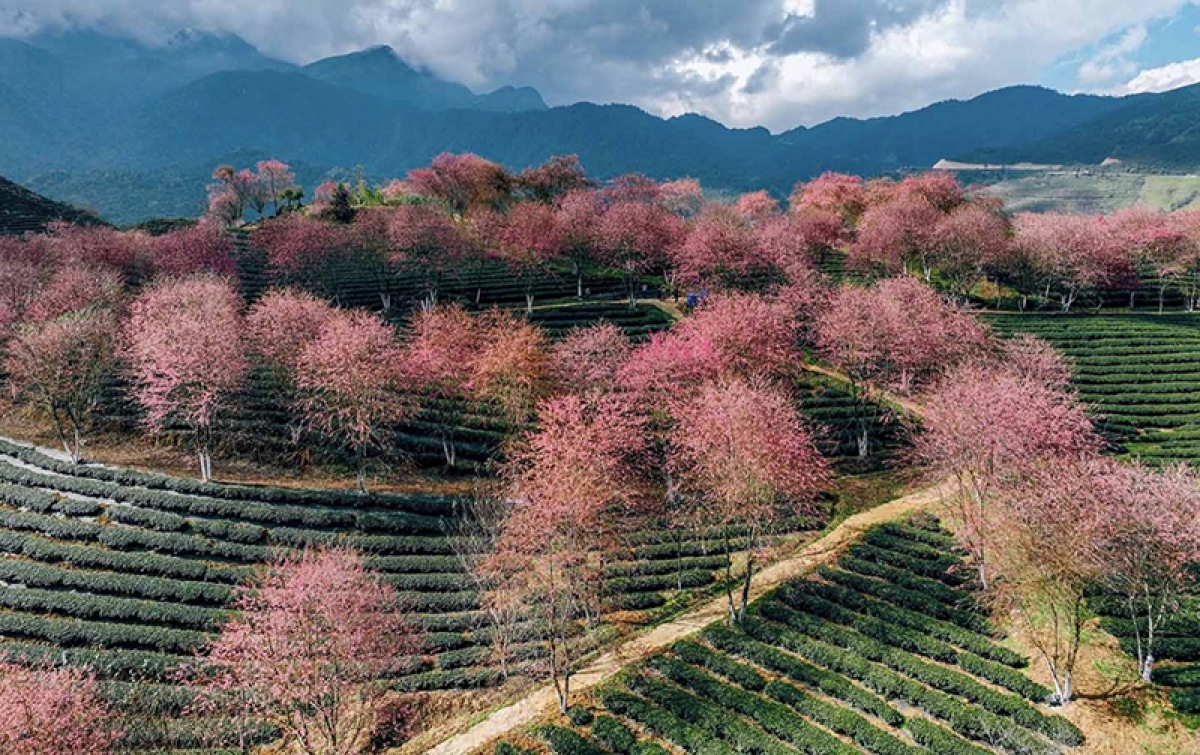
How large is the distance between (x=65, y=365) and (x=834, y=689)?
5537 cm

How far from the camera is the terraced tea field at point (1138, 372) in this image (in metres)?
52.3

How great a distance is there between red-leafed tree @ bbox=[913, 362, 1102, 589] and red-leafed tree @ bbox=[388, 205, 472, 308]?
2483 inches

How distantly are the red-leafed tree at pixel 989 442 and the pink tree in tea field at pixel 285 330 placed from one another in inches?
1819

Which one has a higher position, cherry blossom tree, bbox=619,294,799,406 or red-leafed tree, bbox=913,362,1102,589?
cherry blossom tree, bbox=619,294,799,406

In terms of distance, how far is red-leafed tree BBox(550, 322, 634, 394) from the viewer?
50.4 metres

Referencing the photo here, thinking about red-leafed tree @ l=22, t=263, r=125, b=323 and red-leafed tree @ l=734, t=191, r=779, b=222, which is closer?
red-leafed tree @ l=22, t=263, r=125, b=323

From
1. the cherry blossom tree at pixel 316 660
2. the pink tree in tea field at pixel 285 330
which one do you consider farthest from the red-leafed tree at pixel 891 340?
the pink tree in tea field at pixel 285 330

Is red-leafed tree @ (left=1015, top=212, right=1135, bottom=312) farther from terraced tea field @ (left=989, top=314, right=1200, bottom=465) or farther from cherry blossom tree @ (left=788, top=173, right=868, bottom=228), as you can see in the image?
cherry blossom tree @ (left=788, top=173, right=868, bottom=228)

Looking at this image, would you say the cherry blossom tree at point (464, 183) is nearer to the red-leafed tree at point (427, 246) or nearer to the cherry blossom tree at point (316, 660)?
the red-leafed tree at point (427, 246)

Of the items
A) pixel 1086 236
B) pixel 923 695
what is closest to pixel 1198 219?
pixel 1086 236

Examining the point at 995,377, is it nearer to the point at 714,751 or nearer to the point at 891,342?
the point at 891,342

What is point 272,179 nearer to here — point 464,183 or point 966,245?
point 464,183

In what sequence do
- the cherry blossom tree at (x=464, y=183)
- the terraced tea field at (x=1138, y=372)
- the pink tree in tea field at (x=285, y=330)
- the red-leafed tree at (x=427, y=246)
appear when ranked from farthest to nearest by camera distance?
the cherry blossom tree at (x=464, y=183)
the red-leafed tree at (x=427, y=246)
the terraced tea field at (x=1138, y=372)
the pink tree in tea field at (x=285, y=330)

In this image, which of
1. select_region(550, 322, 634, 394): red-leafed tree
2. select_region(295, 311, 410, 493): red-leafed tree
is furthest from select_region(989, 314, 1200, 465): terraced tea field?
select_region(295, 311, 410, 493): red-leafed tree
